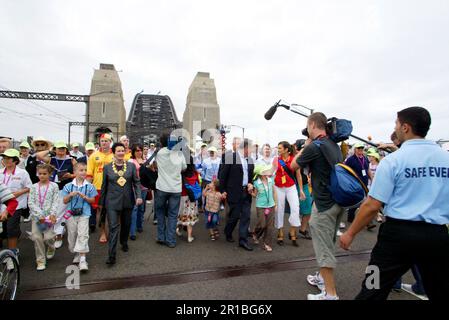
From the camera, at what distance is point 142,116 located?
4900 cm

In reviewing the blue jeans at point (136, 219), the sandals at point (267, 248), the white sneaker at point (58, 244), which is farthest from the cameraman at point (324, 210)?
the white sneaker at point (58, 244)

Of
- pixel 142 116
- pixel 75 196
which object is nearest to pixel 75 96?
pixel 142 116

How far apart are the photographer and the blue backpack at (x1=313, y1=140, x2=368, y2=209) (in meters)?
2.97

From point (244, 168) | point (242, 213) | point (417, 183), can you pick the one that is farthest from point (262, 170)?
point (417, 183)

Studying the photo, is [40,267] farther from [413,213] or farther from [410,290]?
[410,290]

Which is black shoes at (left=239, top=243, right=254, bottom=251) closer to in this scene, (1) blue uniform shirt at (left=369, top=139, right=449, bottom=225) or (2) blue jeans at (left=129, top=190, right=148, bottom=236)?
(2) blue jeans at (left=129, top=190, right=148, bottom=236)

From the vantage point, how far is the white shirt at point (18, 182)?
12.6ft

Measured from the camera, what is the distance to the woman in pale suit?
13.0ft

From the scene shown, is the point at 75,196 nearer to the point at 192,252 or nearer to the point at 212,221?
the point at 192,252

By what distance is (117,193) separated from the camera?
406cm

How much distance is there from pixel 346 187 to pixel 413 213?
0.75m

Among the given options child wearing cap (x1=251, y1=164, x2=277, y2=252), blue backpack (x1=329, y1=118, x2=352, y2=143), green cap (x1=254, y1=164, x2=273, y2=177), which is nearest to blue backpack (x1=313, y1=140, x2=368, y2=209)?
blue backpack (x1=329, y1=118, x2=352, y2=143)
